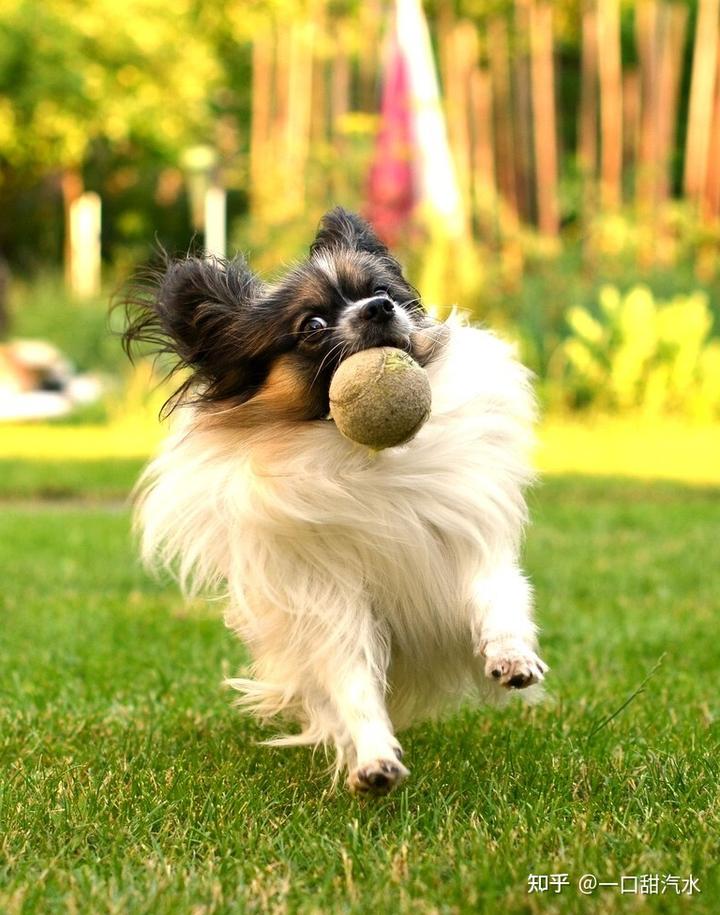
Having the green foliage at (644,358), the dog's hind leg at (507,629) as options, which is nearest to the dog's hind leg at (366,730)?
the dog's hind leg at (507,629)

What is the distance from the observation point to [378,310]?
3629 millimetres

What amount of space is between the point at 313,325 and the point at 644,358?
36.9 feet

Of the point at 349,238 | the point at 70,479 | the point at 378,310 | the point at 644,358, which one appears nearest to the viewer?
the point at 378,310

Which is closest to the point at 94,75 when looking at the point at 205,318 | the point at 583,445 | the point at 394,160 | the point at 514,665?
the point at 394,160

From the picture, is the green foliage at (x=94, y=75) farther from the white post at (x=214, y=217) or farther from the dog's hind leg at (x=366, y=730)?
the dog's hind leg at (x=366, y=730)

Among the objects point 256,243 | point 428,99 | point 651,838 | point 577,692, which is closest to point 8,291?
point 256,243

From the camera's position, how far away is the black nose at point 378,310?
3.63 meters

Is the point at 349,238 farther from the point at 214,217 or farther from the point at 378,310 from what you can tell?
the point at 214,217

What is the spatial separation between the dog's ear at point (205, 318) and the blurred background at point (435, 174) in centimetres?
642

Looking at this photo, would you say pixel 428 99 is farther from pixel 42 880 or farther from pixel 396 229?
pixel 42 880

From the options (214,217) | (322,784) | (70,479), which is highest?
(214,217)

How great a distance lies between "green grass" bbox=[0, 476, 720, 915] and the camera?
110 inches

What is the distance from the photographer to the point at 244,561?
378 centimetres

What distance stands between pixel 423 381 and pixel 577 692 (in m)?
1.73
